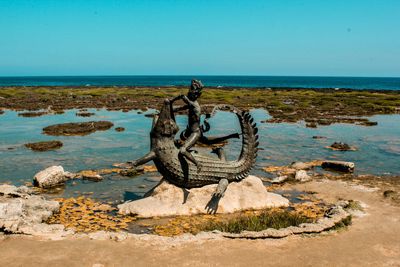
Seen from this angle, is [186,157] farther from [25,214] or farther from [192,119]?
[25,214]

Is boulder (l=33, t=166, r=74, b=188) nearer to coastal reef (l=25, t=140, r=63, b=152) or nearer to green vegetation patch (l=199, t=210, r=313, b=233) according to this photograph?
green vegetation patch (l=199, t=210, r=313, b=233)

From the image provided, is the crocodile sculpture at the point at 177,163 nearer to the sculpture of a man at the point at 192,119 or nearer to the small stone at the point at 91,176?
the sculpture of a man at the point at 192,119

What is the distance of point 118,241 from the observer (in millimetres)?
10180

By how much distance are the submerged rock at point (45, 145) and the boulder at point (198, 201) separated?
12948 mm

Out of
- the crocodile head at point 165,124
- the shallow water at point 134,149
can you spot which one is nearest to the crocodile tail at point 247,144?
the crocodile head at point 165,124

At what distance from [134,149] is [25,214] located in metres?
13.2

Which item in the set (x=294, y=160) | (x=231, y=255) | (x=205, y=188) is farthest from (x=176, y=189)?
(x=294, y=160)

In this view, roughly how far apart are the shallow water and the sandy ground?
524cm

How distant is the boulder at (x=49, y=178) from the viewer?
53.6 feet

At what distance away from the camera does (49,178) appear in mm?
16469

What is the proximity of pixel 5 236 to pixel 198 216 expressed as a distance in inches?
230

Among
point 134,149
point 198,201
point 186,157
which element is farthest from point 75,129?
point 186,157

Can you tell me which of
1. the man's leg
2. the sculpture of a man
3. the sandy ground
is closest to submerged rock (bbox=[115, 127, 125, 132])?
the sculpture of a man

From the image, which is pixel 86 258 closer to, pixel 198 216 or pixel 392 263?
pixel 198 216
